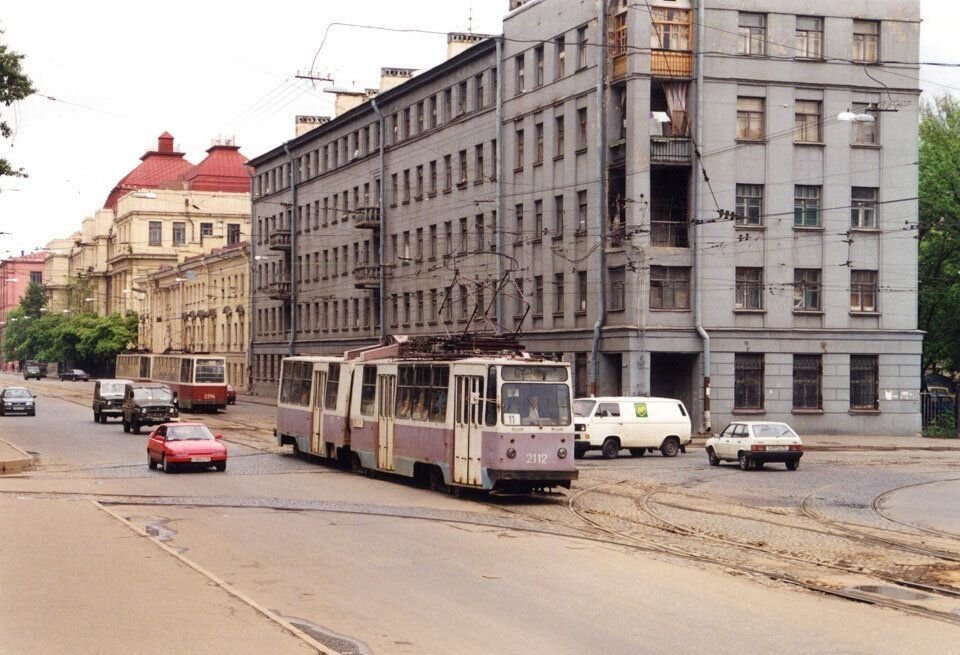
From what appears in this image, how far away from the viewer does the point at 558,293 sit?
54.6m

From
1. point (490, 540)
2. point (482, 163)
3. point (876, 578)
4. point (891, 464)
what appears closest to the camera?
point (876, 578)

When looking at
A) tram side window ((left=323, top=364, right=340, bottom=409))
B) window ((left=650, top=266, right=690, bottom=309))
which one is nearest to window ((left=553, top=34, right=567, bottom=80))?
window ((left=650, top=266, right=690, bottom=309))

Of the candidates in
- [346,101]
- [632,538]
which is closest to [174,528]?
[632,538]

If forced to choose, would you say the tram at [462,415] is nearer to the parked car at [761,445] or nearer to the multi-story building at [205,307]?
the parked car at [761,445]

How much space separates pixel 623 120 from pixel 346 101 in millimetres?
34934

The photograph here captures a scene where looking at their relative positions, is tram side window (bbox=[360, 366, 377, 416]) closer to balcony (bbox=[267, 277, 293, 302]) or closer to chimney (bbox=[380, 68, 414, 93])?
chimney (bbox=[380, 68, 414, 93])

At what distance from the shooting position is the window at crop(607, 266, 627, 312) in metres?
50.1

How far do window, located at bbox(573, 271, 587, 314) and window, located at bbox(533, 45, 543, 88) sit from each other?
8.72m

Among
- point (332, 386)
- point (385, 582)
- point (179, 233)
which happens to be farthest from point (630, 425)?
point (179, 233)

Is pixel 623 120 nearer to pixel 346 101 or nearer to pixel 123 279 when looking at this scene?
pixel 346 101

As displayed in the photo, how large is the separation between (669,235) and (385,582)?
121 feet

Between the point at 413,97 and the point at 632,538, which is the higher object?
the point at 413,97

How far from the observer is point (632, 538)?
19.9 m

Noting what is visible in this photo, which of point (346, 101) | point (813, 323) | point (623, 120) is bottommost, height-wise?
point (813, 323)
